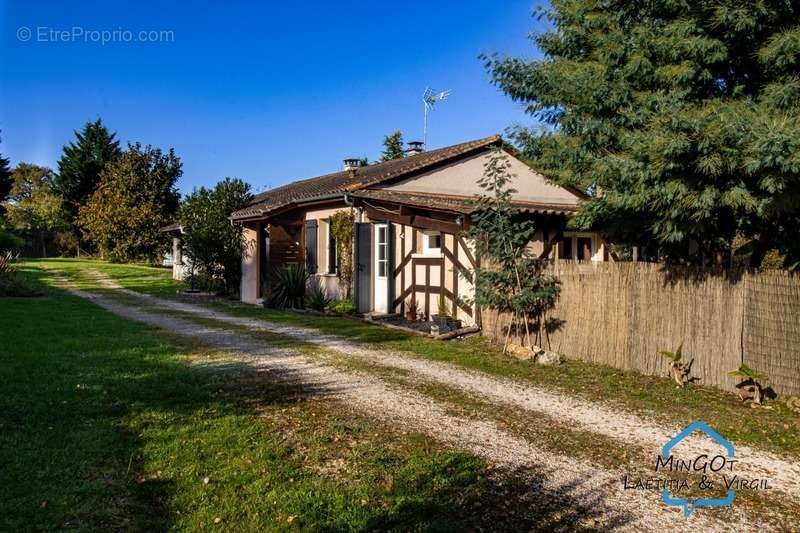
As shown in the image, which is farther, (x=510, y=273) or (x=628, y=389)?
(x=510, y=273)

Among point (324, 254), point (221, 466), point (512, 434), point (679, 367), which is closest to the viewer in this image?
point (221, 466)

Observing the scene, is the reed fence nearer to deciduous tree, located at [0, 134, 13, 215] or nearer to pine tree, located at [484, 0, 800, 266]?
pine tree, located at [484, 0, 800, 266]

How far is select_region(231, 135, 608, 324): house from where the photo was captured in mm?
13273

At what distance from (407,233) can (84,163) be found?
44.1 metres

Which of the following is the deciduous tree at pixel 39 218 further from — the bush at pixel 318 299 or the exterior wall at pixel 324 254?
the bush at pixel 318 299

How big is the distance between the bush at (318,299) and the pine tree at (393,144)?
22.1 m

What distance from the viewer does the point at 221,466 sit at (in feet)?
15.1

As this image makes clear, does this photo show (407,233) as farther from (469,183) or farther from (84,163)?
(84,163)

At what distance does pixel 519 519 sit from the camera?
12.6ft

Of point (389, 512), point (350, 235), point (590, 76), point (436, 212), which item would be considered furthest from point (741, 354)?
point (350, 235)

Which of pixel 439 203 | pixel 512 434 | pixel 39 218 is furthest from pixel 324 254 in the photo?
pixel 39 218

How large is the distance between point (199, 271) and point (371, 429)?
18.6 metres

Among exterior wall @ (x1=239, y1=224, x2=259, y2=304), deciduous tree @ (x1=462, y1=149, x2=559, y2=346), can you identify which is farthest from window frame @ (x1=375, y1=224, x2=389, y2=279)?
exterior wall @ (x1=239, y1=224, x2=259, y2=304)

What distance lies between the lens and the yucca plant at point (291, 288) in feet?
57.1
